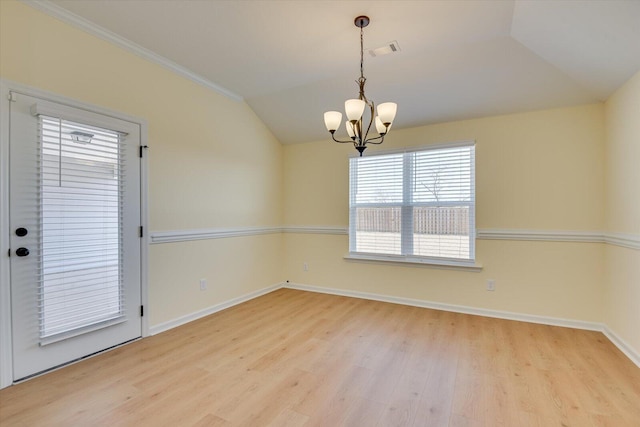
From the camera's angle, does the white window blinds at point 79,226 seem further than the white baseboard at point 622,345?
No

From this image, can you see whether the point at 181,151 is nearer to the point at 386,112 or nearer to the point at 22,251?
the point at 22,251

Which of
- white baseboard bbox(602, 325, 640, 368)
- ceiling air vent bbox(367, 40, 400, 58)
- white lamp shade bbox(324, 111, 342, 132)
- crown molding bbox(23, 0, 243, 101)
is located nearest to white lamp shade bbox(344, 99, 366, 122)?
white lamp shade bbox(324, 111, 342, 132)

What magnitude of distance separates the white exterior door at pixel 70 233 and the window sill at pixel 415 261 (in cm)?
277

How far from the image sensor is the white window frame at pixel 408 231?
3682mm

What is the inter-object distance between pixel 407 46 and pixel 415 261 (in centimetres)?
254

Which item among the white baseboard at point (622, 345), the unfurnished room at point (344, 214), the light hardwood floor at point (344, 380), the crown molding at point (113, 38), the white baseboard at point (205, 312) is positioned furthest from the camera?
the white baseboard at point (205, 312)

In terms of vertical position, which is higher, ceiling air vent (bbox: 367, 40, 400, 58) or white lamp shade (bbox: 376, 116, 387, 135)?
ceiling air vent (bbox: 367, 40, 400, 58)

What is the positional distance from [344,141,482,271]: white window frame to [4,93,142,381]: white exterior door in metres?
2.74

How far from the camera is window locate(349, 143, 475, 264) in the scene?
3.73 m

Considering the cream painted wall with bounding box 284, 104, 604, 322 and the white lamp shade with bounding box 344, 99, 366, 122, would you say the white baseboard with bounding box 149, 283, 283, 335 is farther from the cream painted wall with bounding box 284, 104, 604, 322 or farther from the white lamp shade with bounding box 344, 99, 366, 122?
the white lamp shade with bounding box 344, 99, 366, 122

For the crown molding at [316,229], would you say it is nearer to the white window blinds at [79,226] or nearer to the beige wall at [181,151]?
the beige wall at [181,151]

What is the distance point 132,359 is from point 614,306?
4.46 m

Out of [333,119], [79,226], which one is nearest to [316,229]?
[333,119]

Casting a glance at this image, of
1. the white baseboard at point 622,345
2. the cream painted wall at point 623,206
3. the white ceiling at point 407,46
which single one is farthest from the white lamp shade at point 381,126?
the white baseboard at point 622,345
